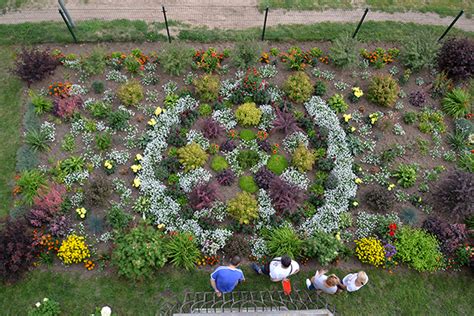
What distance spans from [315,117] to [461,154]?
5.81 m

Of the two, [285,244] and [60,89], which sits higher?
[60,89]

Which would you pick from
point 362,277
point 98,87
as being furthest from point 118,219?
point 362,277

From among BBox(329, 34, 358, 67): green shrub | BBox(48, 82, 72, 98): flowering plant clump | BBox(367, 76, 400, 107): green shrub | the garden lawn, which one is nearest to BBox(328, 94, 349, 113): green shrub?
BBox(367, 76, 400, 107): green shrub

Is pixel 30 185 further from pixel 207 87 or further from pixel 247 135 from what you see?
pixel 247 135

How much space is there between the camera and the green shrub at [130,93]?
14.9 m

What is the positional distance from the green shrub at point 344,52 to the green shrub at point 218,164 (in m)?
6.67

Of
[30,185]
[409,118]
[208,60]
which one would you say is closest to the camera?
[30,185]

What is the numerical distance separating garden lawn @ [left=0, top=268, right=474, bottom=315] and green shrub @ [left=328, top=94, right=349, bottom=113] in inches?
247

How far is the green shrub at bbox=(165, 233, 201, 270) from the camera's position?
475 inches

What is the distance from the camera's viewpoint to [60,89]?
1514 centimetres

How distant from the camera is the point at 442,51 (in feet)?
54.3

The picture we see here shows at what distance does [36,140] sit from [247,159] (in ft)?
25.2

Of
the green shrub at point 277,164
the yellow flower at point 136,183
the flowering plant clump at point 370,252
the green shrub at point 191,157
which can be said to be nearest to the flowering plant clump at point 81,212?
the yellow flower at point 136,183

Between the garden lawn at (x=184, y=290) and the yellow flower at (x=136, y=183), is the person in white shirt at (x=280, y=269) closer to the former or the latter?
the garden lawn at (x=184, y=290)
